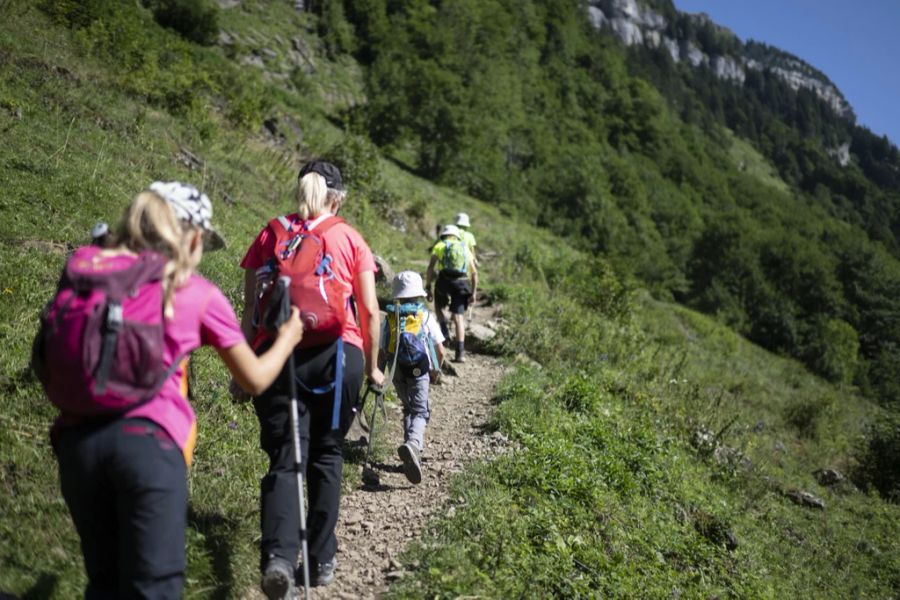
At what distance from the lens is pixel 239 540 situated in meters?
3.94

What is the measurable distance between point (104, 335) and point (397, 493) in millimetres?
3842

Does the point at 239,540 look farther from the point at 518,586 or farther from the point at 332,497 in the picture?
the point at 518,586

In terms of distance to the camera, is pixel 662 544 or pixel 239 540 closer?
pixel 239 540

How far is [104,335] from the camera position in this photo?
1976mm

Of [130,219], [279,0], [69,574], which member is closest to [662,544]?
[69,574]

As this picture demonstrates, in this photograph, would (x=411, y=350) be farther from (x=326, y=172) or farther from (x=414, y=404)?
(x=326, y=172)

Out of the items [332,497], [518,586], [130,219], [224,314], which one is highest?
[130,219]

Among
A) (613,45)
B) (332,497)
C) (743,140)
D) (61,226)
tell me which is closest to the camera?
(332,497)

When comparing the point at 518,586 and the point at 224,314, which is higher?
the point at 224,314

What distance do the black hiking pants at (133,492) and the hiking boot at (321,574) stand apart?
143cm

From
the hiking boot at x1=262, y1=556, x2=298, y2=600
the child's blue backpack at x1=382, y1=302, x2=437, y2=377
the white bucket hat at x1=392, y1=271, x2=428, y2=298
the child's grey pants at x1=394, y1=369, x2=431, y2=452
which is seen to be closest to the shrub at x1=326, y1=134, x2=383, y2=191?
the white bucket hat at x1=392, y1=271, x2=428, y2=298

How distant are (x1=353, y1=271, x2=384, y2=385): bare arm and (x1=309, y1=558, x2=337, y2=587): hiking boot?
111 centimetres

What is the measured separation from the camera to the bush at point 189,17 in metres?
25.2

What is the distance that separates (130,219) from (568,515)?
4418 mm
